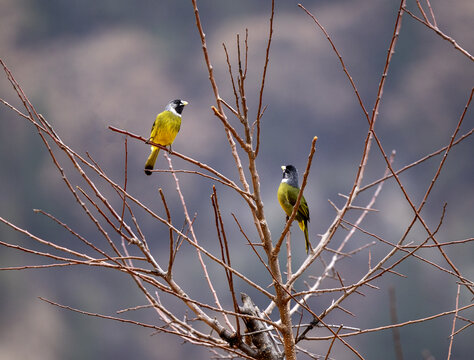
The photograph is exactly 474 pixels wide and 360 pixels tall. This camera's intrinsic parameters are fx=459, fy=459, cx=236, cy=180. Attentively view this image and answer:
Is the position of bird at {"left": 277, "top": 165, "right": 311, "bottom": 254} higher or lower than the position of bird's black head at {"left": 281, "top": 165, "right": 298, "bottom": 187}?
lower

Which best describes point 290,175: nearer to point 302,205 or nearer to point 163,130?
point 302,205

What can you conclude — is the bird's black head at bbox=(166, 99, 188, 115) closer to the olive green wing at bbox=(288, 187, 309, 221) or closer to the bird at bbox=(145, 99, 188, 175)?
the bird at bbox=(145, 99, 188, 175)

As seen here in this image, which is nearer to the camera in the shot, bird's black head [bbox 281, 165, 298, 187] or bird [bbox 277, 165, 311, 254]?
bird [bbox 277, 165, 311, 254]

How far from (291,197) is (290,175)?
0.29 m

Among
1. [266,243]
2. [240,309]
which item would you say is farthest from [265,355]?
[266,243]

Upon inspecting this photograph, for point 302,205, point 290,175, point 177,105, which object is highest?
point 177,105

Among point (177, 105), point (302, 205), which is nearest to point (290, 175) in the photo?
point (302, 205)

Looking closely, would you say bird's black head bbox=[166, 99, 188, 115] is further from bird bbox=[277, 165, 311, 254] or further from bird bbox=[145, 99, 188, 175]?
bird bbox=[277, 165, 311, 254]

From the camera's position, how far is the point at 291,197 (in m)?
2.78

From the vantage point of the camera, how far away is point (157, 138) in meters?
2.65

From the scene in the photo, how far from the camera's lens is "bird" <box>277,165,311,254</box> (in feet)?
8.62

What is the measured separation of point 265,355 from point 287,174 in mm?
1708

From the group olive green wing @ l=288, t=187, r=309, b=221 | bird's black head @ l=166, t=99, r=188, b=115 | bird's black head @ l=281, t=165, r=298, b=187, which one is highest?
bird's black head @ l=166, t=99, r=188, b=115

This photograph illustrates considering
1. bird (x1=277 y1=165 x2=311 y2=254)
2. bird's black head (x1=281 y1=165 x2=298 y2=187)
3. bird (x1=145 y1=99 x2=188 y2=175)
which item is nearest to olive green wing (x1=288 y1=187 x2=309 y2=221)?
bird (x1=277 y1=165 x2=311 y2=254)
